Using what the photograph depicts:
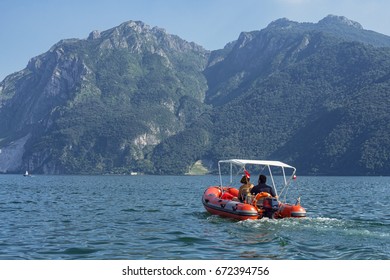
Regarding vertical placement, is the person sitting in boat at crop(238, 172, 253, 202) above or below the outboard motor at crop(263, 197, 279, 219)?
above

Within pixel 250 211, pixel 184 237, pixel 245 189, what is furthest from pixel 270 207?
pixel 184 237

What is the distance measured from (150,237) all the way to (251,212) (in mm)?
6871

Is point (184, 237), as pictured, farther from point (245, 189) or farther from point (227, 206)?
point (245, 189)

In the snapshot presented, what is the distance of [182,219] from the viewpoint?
98.6 ft

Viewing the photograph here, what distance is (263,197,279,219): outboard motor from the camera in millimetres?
27219

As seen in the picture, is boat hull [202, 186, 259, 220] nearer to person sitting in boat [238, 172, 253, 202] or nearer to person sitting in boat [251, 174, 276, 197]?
person sitting in boat [238, 172, 253, 202]

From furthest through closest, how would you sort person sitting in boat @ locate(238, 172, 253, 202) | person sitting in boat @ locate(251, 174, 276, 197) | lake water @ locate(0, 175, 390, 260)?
person sitting in boat @ locate(238, 172, 253, 202), person sitting in boat @ locate(251, 174, 276, 197), lake water @ locate(0, 175, 390, 260)

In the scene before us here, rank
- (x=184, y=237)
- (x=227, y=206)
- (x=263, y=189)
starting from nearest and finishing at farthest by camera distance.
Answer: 1. (x=184, y=237)
2. (x=263, y=189)
3. (x=227, y=206)

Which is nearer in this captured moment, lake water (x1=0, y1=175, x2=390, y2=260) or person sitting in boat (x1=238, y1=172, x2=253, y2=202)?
lake water (x1=0, y1=175, x2=390, y2=260)

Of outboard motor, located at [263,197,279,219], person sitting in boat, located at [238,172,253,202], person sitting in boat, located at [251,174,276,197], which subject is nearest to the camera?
outboard motor, located at [263,197,279,219]

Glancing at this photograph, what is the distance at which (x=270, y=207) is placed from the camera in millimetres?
27219

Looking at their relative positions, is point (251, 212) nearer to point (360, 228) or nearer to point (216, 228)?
point (216, 228)

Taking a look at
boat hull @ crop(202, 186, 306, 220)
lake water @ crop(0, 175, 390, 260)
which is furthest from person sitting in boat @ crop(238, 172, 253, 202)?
lake water @ crop(0, 175, 390, 260)
